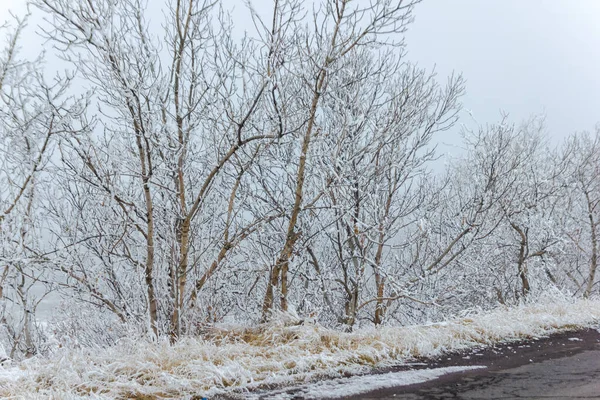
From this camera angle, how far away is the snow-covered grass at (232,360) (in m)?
4.36

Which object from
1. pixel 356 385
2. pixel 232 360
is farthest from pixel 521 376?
pixel 232 360

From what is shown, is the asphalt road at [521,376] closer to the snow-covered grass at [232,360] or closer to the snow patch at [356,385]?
the snow patch at [356,385]

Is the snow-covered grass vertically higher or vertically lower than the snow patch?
higher

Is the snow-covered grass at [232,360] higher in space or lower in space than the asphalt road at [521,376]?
higher

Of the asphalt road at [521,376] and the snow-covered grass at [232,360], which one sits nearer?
the snow-covered grass at [232,360]

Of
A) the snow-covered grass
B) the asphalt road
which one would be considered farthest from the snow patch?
the snow-covered grass

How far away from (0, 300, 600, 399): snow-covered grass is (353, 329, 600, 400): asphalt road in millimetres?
464

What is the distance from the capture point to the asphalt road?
14.9ft

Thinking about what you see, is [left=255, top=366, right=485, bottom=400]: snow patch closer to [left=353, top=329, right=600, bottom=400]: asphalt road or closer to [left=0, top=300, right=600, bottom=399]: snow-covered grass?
[left=353, top=329, right=600, bottom=400]: asphalt road

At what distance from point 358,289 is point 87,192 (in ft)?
18.6

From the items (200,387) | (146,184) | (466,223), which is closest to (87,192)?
(146,184)

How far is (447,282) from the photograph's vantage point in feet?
46.4

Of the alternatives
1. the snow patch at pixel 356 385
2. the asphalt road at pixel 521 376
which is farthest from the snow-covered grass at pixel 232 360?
the asphalt road at pixel 521 376

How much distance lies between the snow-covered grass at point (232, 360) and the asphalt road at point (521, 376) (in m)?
0.46
